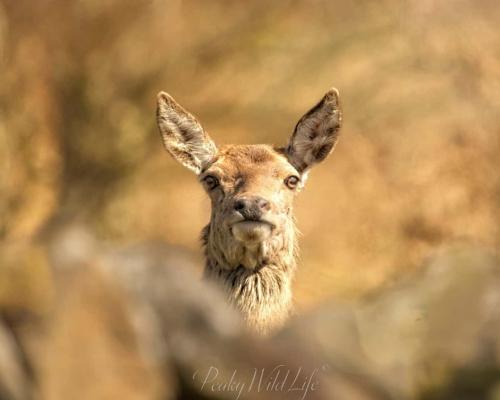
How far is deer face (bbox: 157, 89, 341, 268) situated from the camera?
913cm

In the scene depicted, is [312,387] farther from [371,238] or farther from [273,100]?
[273,100]

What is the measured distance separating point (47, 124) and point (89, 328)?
1808cm

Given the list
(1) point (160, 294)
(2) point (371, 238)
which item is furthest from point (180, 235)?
(1) point (160, 294)

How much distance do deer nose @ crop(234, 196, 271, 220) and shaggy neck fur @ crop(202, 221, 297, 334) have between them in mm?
301

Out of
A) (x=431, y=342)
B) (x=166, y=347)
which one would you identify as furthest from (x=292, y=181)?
(x=166, y=347)

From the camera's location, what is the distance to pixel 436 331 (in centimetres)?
707

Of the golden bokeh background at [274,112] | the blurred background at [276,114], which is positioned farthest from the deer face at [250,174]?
the golden bokeh background at [274,112]

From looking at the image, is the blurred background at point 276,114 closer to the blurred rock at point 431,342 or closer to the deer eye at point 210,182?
the deer eye at point 210,182

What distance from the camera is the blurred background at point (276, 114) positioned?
20297 millimetres

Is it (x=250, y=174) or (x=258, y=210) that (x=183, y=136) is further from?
(x=258, y=210)

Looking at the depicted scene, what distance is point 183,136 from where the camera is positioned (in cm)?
1052

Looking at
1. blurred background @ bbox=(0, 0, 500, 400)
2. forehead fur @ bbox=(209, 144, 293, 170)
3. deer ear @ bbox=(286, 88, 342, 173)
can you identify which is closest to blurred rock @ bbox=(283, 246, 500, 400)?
forehead fur @ bbox=(209, 144, 293, 170)

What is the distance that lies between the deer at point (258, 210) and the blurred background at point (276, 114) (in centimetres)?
773

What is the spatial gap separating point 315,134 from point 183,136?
4.12 ft
